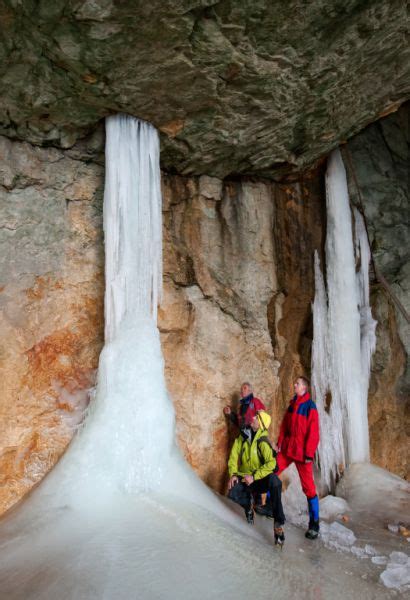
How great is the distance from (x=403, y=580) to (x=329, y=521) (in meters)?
2.09

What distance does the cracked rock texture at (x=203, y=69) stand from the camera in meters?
4.73

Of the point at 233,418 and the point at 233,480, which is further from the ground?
the point at 233,418

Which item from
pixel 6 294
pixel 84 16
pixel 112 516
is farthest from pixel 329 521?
pixel 84 16

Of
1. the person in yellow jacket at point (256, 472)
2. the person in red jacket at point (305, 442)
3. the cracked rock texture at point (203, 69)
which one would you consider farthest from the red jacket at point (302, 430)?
the cracked rock texture at point (203, 69)

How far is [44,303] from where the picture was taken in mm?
6043

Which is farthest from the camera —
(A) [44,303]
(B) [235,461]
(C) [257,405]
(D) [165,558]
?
(C) [257,405]

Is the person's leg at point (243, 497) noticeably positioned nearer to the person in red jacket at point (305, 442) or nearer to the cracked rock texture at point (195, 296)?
the person in red jacket at point (305, 442)

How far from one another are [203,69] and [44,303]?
10.2 feet

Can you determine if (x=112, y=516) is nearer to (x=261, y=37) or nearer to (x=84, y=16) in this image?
(x=84, y=16)

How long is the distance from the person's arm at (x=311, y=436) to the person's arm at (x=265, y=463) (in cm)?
44

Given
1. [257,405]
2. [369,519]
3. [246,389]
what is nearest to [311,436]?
[257,405]

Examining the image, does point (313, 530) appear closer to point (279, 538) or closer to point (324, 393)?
point (279, 538)

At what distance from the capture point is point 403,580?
4.43 meters

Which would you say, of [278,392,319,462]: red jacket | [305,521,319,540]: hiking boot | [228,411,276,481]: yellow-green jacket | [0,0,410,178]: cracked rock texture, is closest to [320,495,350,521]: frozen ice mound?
[305,521,319,540]: hiking boot
